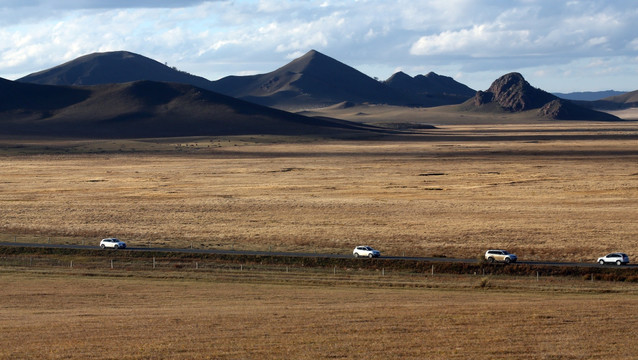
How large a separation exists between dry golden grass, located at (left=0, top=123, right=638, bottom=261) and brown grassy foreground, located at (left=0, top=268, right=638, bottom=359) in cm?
1076

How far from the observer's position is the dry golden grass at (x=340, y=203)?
50.3 meters

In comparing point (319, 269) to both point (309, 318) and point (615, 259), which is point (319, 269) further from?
point (309, 318)

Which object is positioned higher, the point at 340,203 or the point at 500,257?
the point at 500,257

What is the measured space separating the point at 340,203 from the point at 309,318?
1733 inches

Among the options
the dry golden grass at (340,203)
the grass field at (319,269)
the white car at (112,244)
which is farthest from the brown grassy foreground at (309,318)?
the dry golden grass at (340,203)

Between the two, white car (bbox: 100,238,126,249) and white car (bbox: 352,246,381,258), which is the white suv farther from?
white car (bbox: 100,238,126,249)

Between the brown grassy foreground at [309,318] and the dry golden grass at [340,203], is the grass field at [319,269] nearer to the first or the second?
the brown grassy foreground at [309,318]

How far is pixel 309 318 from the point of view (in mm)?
26719

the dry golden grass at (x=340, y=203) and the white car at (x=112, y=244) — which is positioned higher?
the white car at (x=112, y=244)

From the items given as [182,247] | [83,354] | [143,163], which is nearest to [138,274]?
[182,247]

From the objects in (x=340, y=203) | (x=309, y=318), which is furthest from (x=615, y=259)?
(x=340, y=203)

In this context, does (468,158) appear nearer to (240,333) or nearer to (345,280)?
(345,280)

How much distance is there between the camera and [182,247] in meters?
47.8

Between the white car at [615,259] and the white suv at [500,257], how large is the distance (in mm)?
4082
